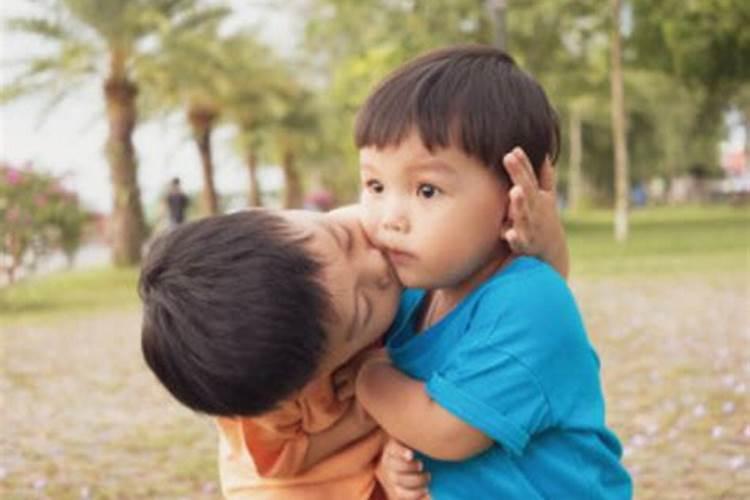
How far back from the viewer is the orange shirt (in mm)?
1977

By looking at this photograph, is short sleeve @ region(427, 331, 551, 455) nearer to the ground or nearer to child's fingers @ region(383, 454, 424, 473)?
child's fingers @ region(383, 454, 424, 473)

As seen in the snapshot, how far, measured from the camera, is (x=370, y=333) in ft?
6.27

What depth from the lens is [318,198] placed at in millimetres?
40750

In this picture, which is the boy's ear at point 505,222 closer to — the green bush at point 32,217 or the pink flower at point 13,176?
the green bush at point 32,217

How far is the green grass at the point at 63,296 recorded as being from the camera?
49.1 feet

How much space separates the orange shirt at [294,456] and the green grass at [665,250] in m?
13.2

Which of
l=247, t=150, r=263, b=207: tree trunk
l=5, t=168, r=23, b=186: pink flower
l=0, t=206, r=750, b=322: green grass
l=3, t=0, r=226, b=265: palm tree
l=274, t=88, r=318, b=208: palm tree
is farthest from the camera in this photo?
l=247, t=150, r=263, b=207: tree trunk

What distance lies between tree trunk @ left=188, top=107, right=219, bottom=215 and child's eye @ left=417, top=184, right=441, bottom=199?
30.4 metres

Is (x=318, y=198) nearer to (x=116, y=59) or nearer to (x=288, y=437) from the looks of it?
(x=116, y=59)

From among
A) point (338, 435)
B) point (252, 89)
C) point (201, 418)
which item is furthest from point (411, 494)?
point (252, 89)

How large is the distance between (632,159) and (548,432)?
45.5 metres

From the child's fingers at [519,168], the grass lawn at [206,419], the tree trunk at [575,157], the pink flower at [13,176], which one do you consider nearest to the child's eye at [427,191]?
the child's fingers at [519,168]

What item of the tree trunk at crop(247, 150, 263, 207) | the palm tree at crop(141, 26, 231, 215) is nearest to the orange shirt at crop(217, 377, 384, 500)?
the palm tree at crop(141, 26, 231, 215)

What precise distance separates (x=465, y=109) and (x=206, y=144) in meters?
32.6
